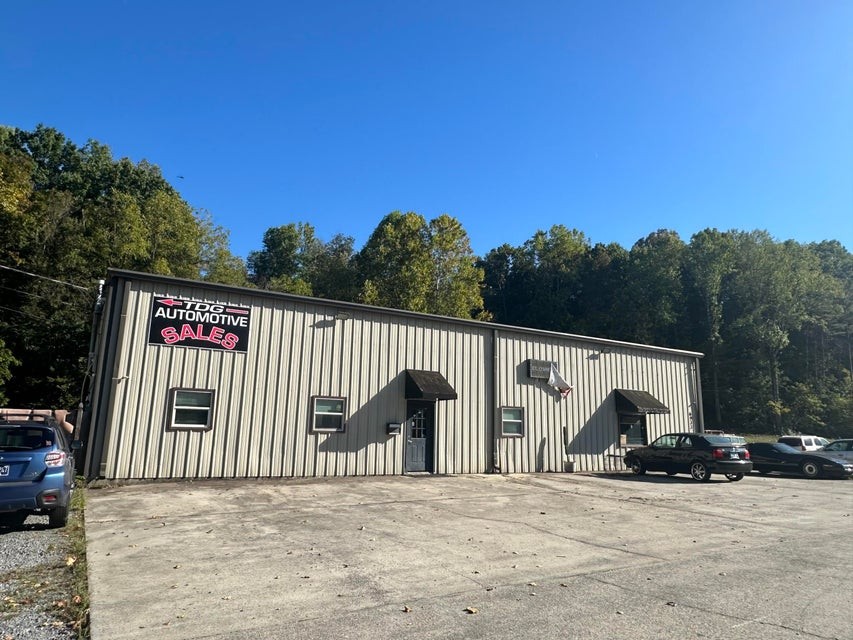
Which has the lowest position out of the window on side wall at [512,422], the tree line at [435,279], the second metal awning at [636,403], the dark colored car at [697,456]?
the dark colored car at [697,456]

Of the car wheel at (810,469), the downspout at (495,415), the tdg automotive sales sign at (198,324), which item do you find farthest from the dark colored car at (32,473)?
the car wheel at (810,469)

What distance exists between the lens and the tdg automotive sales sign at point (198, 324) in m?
14.1

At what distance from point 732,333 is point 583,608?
54.4m

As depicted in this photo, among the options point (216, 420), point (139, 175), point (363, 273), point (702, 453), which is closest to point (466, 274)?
point (363, 273)

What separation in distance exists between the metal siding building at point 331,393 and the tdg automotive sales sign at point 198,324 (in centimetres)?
8

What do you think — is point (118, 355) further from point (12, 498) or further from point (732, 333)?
point (732, 333)

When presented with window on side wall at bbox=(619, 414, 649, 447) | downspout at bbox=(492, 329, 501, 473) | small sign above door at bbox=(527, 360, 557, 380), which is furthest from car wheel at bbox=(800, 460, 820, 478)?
downspout at bbox=(492, 329, 501, 473)

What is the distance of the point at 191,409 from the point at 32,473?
278 inches

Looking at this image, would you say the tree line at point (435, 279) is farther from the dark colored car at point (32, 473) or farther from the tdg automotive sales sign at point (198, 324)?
the dark colored car at point (32, 473)

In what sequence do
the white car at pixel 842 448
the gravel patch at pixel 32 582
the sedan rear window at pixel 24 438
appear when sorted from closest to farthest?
the gravel patch at pixel 32 582 < the sedan rear window at pixel 24 438 < the white car at pixel 842 448

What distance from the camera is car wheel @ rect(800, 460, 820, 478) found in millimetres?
19672

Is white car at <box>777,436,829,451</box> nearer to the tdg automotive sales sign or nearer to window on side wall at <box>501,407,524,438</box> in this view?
window on side wall at <box>501,407,524,438</box>

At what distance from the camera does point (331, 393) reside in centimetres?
1606

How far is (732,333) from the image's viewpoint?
52031 mm
